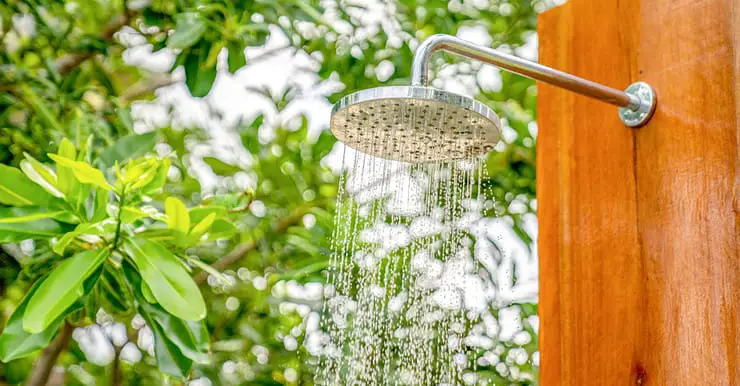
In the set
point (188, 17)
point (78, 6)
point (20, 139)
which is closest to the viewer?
point (188, 17)

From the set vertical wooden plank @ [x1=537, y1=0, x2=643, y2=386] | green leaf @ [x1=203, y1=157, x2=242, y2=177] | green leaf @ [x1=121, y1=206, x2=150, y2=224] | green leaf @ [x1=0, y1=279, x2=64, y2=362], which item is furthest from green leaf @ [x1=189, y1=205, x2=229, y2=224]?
green leaf @ [x1=203, y1=157, x2=242, y2=177]

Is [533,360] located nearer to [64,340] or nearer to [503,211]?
[503,211]

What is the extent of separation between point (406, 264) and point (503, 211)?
268mm

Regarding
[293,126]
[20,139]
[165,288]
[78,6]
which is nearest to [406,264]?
[293,126]

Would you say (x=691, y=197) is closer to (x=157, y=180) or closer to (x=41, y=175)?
(x=157, y=180)

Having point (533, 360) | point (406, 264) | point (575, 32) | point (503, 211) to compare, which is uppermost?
point (575, 32)

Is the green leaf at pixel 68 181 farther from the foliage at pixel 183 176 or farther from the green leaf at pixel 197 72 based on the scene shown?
the green leaf at pixel 197 72

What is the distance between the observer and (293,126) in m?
1.76

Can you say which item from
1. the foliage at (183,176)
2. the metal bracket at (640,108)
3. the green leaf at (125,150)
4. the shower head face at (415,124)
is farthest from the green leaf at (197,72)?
the metal bracket at (640,108)

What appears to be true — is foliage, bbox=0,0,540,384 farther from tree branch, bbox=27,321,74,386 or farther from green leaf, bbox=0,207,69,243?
tree branch, bbox=27,321,74,386

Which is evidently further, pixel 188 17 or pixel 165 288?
pixel 188 17

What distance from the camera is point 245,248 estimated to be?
5.34ft

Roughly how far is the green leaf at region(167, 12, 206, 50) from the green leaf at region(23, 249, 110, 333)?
0.38 meters

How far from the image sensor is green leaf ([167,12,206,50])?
1229mm
